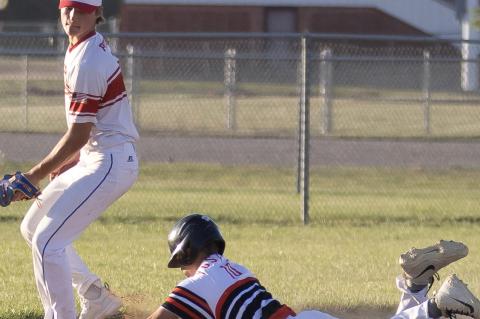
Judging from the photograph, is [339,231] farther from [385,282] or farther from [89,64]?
[89,64]

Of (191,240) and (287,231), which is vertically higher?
(191,240)

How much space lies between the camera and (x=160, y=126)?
864 inches

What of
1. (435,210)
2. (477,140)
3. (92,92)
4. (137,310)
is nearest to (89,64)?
(92,92)

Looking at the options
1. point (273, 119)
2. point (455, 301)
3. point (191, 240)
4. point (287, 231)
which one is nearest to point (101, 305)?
point (191, 240)

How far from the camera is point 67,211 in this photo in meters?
6.50

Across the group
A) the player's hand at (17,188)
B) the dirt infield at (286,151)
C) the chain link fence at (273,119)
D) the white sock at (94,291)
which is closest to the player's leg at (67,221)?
the player's hand at (17,188)

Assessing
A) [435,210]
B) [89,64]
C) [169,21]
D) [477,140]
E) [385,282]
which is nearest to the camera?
[89,64]

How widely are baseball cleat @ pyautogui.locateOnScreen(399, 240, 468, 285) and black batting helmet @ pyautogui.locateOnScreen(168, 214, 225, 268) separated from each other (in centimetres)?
136

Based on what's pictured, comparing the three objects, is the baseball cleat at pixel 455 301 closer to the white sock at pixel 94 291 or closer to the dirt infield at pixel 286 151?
the white sock at pixel 94 291

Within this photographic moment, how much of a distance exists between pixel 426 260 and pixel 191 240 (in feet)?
5.17

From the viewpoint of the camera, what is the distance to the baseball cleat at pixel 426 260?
6504mm

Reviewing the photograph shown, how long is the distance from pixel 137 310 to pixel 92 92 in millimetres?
1798

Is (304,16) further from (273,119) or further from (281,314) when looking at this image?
(281,314)

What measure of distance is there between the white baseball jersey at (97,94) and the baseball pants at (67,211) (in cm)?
9
